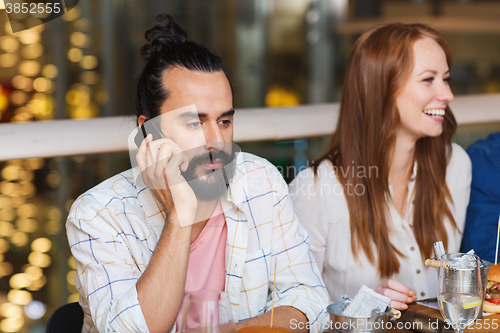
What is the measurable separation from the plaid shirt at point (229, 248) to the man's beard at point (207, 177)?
0.09 metres

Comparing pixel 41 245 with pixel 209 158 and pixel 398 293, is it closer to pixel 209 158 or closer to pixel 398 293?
pixel 209 158

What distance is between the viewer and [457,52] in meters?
7.03

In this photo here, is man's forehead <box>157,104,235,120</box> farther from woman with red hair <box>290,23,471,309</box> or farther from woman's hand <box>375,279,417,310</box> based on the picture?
woman's hand <box>375,279,417,310</box>

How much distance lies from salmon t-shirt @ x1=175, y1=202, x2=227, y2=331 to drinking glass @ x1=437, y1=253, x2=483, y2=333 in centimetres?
69

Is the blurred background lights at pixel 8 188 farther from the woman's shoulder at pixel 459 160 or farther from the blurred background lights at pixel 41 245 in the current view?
the woman's shoulder at pixel 459 160

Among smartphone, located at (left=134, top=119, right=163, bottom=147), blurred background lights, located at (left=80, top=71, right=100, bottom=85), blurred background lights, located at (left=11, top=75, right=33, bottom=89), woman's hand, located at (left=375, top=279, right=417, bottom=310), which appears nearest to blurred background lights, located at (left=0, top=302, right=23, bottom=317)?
smartphone, located at (left=134, top=119, right=163, bottom=147)

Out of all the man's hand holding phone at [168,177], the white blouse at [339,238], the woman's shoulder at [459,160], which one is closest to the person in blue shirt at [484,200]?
the woman's shoulder at [459,160]

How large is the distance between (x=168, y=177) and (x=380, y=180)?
922mm

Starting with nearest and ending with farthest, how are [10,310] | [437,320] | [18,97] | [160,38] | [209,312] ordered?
[209,312] → [437,320] → [160,38] → [10,310] → [18,97]

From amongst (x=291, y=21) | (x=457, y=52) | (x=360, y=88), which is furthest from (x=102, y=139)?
(x=457, y=52)

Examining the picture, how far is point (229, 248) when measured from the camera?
1.63 meters

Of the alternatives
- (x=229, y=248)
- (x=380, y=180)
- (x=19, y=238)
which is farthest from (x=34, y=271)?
(x=380, y=180)

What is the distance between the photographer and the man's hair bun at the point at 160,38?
170cm

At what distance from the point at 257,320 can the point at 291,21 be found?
5538 mm
